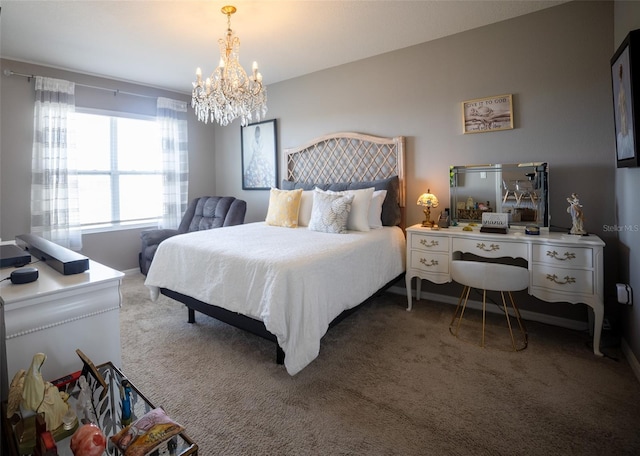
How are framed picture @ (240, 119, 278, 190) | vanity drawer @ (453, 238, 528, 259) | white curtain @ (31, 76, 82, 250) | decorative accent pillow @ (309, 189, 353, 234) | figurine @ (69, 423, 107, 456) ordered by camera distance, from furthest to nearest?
framed picture @ (240, 119, 278, 190) → white curtain @ (31, 76, 82, 250) → decorative accent pillow @ (309, 189, 353, 234) → vanity drawer @ (453, 238, 528, 259) → figurine @ (69, 423, 107, 456)

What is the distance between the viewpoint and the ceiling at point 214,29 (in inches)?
97.8

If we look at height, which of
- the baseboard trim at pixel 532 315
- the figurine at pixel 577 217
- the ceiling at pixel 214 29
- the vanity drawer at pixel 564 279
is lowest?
the baseboard trim at pixel 532 315

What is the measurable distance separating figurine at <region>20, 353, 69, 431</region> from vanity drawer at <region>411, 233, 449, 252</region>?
2.57 m

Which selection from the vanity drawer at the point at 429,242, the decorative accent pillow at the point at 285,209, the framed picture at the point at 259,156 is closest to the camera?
the vanity drawer at the point at 429,242

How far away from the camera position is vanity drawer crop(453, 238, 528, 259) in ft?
7.88

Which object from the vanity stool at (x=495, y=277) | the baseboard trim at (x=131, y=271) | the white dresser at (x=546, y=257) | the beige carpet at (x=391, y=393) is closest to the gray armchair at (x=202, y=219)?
the baseboard trim at (x=131, y=271)

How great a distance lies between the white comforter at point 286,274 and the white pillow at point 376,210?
0.52ft

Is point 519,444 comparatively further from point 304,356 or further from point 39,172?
point 39,172

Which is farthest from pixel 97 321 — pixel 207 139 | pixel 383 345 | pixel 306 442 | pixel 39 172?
pixel 207 139

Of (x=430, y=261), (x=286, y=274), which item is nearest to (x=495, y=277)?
(x=430, y=261)

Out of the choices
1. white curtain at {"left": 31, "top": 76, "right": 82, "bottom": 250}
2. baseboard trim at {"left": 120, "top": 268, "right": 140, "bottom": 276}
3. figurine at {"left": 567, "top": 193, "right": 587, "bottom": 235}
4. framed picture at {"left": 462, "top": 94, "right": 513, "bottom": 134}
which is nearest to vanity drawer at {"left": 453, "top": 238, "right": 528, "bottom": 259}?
figurine at {"left": 567, "top": 193, "right": 587, "bottom": 235}

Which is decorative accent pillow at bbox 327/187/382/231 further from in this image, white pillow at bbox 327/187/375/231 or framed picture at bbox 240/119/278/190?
framed picture at bbox 240/119/278/190

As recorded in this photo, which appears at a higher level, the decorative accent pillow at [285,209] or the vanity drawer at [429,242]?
the decorative accent pillow at [285,209]

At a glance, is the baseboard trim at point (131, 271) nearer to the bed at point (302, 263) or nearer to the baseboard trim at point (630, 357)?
the bed at point (302, 263)
